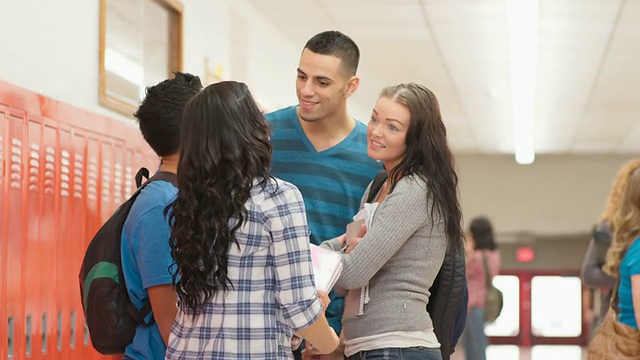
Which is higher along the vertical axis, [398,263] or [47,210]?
[47,210]

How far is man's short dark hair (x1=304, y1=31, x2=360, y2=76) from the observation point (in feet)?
11.1

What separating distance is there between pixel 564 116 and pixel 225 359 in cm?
1108

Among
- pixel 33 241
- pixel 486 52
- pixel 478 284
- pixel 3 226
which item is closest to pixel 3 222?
pixel 3 226

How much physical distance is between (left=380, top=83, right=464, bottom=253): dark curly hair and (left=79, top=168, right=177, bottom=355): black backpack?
0.79m

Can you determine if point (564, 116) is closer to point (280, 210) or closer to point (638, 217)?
point (638, 217)

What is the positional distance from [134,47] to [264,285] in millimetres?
2955

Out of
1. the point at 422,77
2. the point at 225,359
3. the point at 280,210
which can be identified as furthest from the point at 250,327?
the point at 422,77

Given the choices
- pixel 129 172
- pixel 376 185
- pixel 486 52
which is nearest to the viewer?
pixel 376 185

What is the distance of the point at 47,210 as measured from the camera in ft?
12.2

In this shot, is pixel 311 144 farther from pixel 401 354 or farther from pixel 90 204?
pixel 90 204

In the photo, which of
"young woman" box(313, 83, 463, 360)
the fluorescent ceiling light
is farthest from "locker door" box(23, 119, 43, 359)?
the fluorescent ceiling light

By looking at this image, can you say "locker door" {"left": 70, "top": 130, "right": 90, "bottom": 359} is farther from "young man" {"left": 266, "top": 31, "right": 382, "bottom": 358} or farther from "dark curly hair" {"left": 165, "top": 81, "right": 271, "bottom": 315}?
"dark curly hair" {"left": 165, "top": 81, "right": 271, "bottom": 315}

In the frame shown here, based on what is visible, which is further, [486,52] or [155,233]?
[486,52]

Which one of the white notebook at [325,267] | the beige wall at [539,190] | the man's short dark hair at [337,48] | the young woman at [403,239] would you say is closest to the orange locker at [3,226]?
the man's short dark hair at [337,48]
